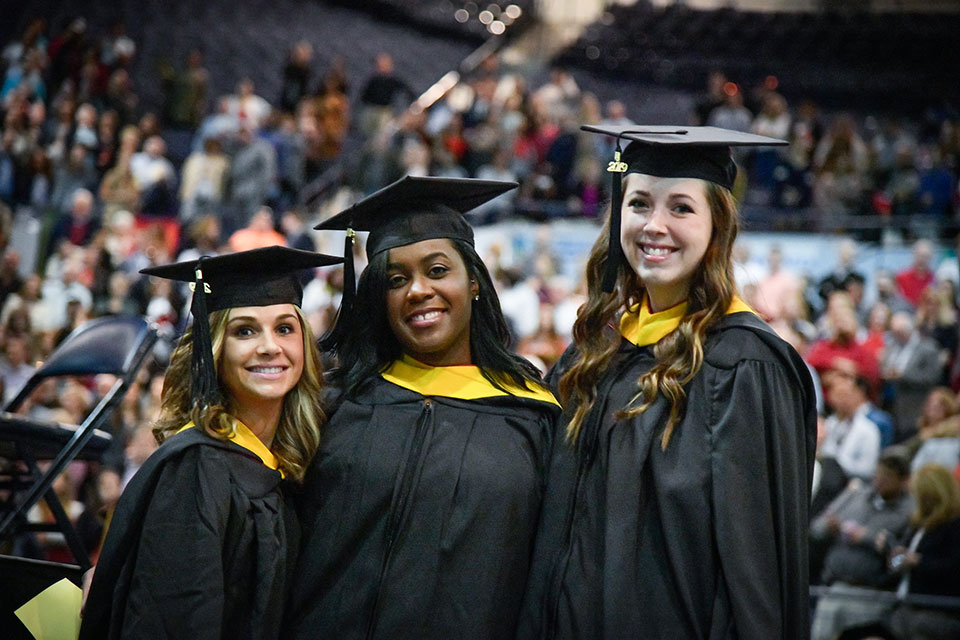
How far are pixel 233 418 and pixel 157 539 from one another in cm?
41

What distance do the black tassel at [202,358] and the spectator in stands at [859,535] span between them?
3379mm

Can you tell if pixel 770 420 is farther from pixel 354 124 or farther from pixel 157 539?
pixel 354 124

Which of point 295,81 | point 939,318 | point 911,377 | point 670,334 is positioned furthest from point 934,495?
point 295,81

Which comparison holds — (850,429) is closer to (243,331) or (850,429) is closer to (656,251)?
(656,251)

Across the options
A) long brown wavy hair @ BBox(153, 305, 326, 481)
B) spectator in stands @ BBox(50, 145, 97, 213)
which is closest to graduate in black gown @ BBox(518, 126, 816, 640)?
long brown wavy hair @ BBox(153, 305, 326, 481)

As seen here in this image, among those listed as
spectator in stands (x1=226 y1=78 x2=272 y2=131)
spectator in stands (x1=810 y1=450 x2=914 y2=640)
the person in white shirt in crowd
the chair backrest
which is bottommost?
spectator in stands (x1=810 y1=450 x2=914 y2=640)

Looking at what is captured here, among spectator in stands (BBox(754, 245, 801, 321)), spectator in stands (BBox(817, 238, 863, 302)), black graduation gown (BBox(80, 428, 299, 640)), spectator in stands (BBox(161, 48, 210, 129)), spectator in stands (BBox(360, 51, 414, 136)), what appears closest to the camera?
black graduation gown (BBox(80, 428, 299, 640))

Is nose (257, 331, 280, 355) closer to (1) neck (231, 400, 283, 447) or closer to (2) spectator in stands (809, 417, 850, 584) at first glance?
(1) neck (231, 400, 283, 447)

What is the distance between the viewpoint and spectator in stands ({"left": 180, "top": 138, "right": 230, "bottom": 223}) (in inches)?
457

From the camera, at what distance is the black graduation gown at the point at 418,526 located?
127 inches

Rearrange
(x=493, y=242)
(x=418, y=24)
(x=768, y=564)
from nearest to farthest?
1. (x=768, y=564)
2. (x=493, y=242)
3. (x=418, y=24)

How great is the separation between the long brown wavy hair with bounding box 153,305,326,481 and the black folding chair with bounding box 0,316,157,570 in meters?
0.58

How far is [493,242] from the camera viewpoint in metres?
11.1

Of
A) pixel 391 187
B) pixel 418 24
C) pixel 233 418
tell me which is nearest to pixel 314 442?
pixel 233 418
